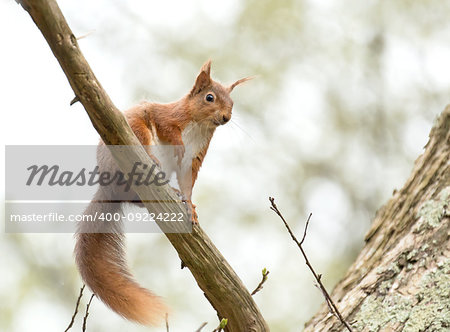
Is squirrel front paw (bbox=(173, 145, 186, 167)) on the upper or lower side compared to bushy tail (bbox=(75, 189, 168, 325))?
upper

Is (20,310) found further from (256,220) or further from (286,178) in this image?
(286,178)

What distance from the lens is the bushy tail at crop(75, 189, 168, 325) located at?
2275 millimetres

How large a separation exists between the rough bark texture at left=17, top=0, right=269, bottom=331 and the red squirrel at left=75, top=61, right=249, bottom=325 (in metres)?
0.21

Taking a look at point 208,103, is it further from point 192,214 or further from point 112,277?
point 112,277

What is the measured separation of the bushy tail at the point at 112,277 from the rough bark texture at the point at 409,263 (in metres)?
0.70

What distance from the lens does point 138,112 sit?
259 cm

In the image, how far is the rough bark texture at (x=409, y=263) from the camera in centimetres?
229

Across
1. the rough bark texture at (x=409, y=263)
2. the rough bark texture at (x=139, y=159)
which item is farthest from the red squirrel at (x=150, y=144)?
the rough bark texture at (x=409, y=263)

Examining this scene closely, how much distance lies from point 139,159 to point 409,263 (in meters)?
1.22

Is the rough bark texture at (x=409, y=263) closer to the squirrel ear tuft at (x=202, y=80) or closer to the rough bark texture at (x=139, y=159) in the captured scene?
the rough bark texture at (x=139, y=159)

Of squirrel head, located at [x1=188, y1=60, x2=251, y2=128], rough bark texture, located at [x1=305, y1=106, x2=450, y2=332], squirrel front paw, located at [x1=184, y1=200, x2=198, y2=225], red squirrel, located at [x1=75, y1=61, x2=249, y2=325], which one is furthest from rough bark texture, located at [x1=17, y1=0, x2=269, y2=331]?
squirrel head, located at [x1=188, y1=60, x2=251, y2=128]

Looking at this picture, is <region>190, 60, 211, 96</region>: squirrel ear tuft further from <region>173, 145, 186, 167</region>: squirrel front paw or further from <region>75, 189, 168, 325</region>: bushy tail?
<region>75, 189, 168, 325</region>: bushy tail

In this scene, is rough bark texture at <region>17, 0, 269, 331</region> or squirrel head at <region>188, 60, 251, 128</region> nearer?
rough bark texture at <region>17, 0, 269, 331</region>

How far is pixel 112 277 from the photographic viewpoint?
95.7 inches
